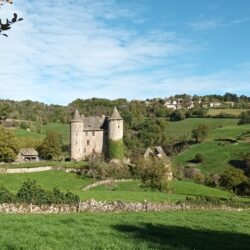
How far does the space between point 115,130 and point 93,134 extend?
16.9 feet

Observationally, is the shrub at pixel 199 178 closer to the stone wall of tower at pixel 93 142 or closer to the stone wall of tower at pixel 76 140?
the stone wall of tower at pixel 93 142

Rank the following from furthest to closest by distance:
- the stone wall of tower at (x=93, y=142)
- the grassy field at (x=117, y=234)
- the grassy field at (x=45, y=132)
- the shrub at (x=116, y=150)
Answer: the grassy field at (x=45, y=132) → the stone wall of tower at (x=93, y=142) → the shrub at (x=116, y=150) → the grassy field at (x=117, y=234)

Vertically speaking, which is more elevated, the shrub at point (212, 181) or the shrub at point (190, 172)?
the shrub at point (190, 172)

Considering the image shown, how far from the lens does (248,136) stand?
120 metres

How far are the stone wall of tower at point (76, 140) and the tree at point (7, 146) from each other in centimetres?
1054

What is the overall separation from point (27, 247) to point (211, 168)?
295 feet

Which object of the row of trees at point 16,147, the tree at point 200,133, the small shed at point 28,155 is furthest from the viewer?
the tree at point 200,133

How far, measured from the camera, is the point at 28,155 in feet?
323

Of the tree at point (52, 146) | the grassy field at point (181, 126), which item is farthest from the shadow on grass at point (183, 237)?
the grassy field at point (181, 126)

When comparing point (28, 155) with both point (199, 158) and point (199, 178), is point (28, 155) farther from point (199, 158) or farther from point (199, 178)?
point (199, 158)

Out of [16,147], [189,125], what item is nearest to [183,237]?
[16,147]

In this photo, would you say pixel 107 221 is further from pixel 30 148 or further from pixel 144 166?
pixel 30 148

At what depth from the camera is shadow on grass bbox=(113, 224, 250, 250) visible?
17.4 meters

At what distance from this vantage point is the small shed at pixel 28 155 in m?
97.0
